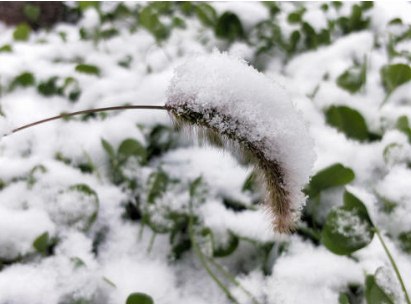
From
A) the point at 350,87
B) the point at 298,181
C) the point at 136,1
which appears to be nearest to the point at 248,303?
the point at 298,181

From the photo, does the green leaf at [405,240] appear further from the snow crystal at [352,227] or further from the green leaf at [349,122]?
the green leaf at [349,122]

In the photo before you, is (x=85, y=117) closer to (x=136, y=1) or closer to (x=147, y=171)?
(x=147, y=171)

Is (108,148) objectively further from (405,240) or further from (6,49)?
(6,49)

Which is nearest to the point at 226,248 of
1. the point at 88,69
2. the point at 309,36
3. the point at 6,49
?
the point at 88,69

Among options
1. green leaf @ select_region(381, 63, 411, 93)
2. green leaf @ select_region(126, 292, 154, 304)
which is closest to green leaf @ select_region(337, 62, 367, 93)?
green leaf @ select_region(381, 63, 411, 93)

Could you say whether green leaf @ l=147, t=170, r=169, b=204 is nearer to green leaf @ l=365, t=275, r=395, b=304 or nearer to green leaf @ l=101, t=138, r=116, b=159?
green leaf @ l=101, t=138, r=116, b=159
